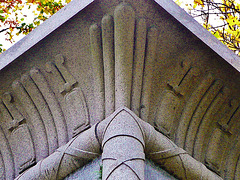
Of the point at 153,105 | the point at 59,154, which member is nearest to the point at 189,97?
the point at 153,105

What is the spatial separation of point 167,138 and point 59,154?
0.98 m

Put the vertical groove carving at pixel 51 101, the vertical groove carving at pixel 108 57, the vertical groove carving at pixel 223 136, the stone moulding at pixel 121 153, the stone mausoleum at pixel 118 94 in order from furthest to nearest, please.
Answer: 1. the vertical groove carving at pixel 223 136
2. the vertical groove carving at pixel 51 101
3. the vertical groove carving at pixel 108 57
4. the stone mausoleum at pixel 118 94
5. the stone moulding at pixel 121 153

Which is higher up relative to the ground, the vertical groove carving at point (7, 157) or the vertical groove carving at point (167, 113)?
the vertical groove carving at point (167, 113)

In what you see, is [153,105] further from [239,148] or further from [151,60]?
[239,148]

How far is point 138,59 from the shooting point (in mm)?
3217

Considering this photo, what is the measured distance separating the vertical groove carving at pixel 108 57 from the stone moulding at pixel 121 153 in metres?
0.27

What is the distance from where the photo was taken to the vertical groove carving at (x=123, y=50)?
3.09m

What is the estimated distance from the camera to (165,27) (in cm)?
329

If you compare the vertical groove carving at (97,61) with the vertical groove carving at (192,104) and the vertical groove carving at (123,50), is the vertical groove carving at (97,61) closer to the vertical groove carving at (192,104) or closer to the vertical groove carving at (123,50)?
the vertical groove carving at (123,50)

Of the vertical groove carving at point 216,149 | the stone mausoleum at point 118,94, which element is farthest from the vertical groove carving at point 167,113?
the vertical groove carving at point 216,149

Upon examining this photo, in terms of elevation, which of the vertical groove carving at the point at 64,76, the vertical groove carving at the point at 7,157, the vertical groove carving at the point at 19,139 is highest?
the vertical groove carving at the point at 64,76

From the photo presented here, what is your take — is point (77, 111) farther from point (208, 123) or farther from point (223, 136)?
point (223, 136)

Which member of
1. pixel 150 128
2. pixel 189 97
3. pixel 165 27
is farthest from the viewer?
pixel 189 97

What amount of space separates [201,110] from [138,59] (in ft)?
2.83
